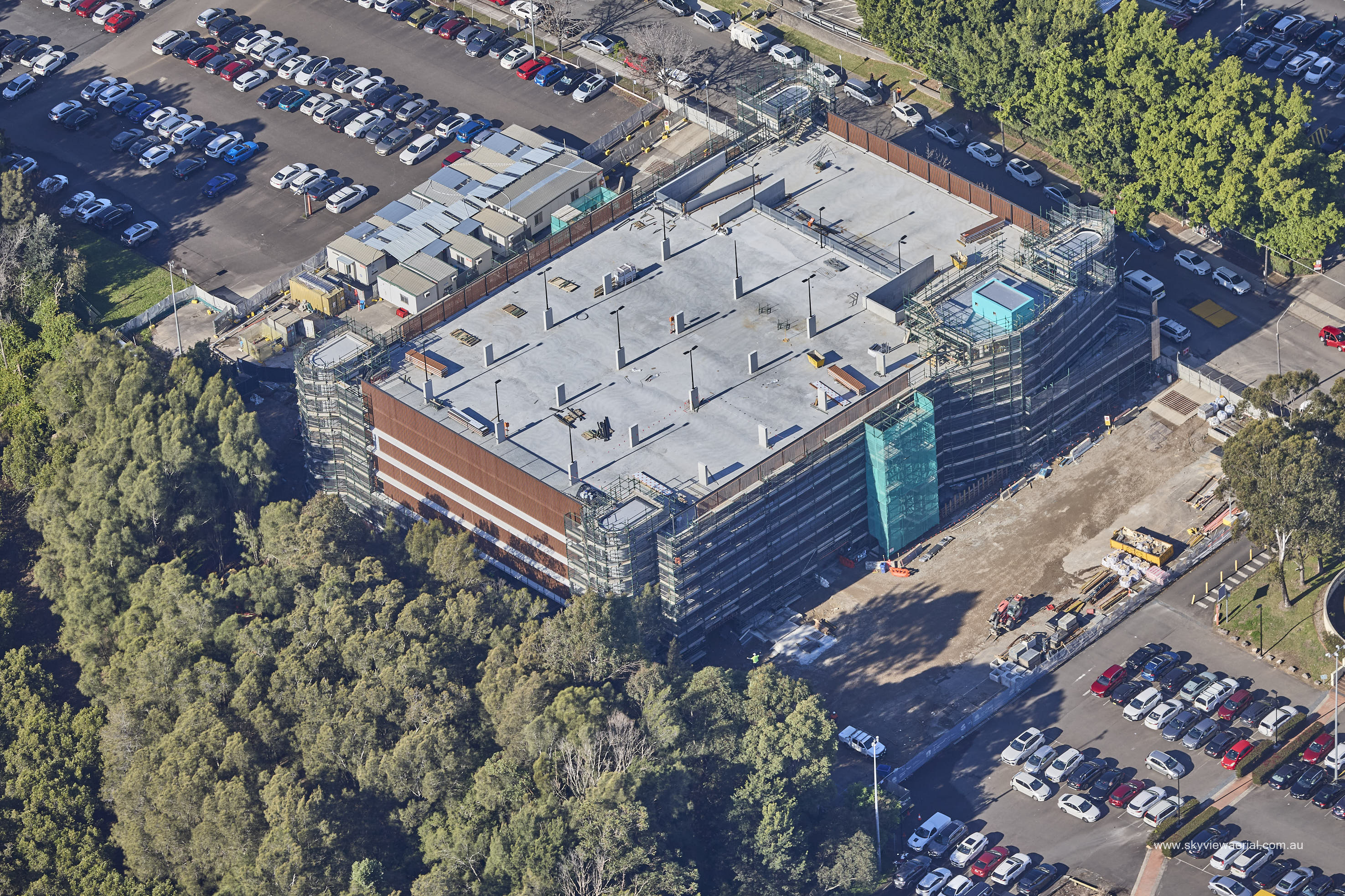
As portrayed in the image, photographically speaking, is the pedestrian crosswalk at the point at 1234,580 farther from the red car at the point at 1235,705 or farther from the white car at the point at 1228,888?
the white car at the point at 1228,888

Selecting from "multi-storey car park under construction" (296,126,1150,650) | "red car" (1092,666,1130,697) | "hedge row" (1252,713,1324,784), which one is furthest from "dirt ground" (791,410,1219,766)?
"hedge row" (1252,713,1324,784)

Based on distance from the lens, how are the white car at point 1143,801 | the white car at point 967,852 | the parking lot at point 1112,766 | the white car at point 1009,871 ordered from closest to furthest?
the white car at point 1009,871 → the parking lot at point 1112,766 → the white car at point 967,852 → the white car at point 1143,801

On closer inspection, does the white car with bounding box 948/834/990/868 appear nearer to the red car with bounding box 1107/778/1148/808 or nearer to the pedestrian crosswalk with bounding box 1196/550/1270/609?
the red car with bounding box 1107/778/1148/808

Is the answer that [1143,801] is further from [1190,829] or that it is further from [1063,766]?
[1063,766]

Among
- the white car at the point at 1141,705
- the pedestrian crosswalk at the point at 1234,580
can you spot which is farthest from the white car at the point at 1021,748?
the pedestrian crosswalk at the point at 1234,580

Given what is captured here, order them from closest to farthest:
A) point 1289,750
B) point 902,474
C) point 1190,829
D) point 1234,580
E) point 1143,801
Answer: point 1190,829, point 1143,801, point 1289,750, point 1234,580, point 902,474

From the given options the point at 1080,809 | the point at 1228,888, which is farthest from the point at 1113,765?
the point at 1228,888
